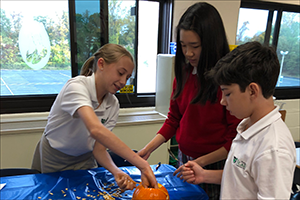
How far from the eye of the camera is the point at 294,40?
3475 millimetres

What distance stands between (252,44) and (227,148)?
0.53 meters

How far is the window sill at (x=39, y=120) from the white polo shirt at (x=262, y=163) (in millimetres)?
1492

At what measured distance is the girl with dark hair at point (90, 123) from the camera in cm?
108

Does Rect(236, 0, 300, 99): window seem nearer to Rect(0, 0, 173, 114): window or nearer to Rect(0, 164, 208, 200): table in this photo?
Rect(0, 0, 173, 114): window

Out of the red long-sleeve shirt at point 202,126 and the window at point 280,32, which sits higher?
the window at point 280,32

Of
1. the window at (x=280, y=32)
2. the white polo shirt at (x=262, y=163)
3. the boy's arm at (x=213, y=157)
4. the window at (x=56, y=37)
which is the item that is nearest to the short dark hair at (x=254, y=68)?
the white polo shirt at (x=262, y=163)

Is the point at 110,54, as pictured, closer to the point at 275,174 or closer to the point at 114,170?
the point at 114,170

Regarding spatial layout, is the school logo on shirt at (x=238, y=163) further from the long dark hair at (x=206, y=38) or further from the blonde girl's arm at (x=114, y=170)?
the blonde girl's arm at (x=114, y=170)

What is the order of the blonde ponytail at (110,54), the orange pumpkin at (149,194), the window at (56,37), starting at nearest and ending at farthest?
the orange pumpkin at (149,194) < the blonde ponytail at (110,54) < the window at (56,37)

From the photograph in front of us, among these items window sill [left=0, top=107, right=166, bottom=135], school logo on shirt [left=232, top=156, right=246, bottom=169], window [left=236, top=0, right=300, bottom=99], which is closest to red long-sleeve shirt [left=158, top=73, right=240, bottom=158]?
school logo on shirt [left=232, top=156, right=246, bottom=169]

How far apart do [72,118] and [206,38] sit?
0.80m

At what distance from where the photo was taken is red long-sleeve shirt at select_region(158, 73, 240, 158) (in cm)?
116

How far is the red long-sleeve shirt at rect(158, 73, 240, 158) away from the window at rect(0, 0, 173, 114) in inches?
44.7

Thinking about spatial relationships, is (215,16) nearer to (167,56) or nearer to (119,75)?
(119,75)
